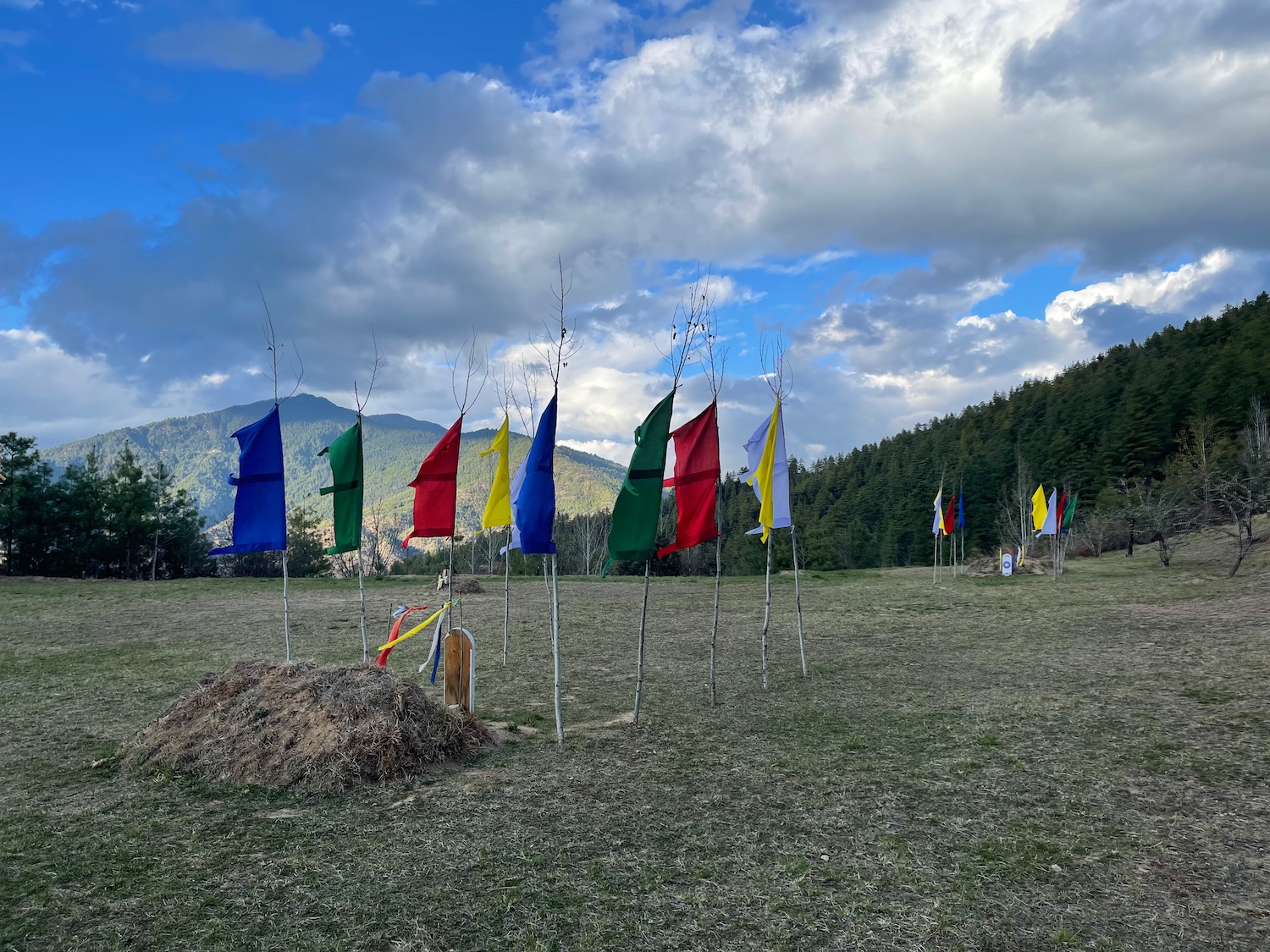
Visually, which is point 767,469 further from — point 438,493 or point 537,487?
point 438,493

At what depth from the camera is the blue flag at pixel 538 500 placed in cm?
934

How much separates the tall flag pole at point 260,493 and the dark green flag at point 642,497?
560 centimetres

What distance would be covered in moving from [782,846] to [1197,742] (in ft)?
19.5

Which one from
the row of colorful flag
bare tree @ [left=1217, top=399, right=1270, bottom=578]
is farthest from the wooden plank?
bare tree @ [left=1217, top=399, right=1270, bottom=578]

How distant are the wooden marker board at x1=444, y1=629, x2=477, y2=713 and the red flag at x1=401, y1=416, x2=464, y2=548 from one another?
7.97 feet

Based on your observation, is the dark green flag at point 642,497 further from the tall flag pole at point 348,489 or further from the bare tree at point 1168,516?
the bare tree at point 1168,516

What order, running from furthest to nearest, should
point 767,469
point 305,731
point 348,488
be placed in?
1. point 767,469
2. point 348,488
3. point 305,731

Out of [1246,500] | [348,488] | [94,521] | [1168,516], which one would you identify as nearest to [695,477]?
[348,488]

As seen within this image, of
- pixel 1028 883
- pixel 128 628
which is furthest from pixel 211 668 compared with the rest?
pixel 1028 883

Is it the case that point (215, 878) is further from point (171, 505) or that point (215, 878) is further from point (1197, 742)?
point (171, 505)

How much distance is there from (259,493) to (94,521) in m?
38.6

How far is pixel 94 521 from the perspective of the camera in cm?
4153

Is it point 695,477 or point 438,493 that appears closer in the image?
point 695,477

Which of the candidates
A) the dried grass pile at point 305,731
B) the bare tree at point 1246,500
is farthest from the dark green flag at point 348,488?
the bare tree at point 1246,500
